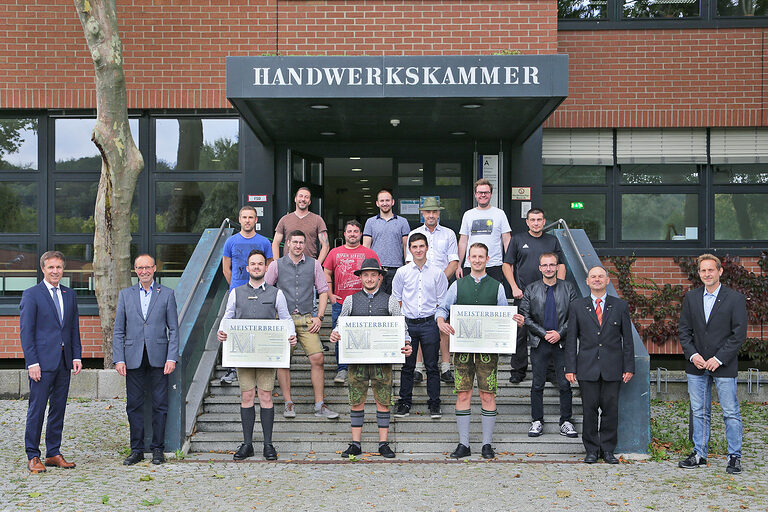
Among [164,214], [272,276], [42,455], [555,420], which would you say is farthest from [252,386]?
[164,214]

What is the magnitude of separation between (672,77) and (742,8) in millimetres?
1741

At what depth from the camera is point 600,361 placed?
749 cm

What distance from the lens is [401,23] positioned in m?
12.5

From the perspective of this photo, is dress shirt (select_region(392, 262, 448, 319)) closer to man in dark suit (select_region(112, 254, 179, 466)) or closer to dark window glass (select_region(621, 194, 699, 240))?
man in dark suit (select_region(112, 254, 179, 466))

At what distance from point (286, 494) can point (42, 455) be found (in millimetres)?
2914

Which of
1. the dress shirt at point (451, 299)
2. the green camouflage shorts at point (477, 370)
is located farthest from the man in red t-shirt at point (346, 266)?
the green camouflage shorts at point (477, 370)

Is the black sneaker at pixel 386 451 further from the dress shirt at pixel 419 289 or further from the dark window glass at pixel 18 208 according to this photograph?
the dark window glass at pixel 18 208

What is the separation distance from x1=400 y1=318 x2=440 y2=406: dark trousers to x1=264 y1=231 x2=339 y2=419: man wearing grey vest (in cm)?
82

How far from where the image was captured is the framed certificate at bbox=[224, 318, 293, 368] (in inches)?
291

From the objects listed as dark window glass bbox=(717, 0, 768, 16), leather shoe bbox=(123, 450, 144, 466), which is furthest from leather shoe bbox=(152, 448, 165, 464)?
dark window glass bbox=(717, 0, 768, 16)

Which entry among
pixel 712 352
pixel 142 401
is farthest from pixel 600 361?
pixel 142 401

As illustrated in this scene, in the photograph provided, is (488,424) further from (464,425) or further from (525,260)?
(525,260)

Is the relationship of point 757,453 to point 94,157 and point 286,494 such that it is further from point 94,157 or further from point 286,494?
point 94,157

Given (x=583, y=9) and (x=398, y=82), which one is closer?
(x=398, y=82)
